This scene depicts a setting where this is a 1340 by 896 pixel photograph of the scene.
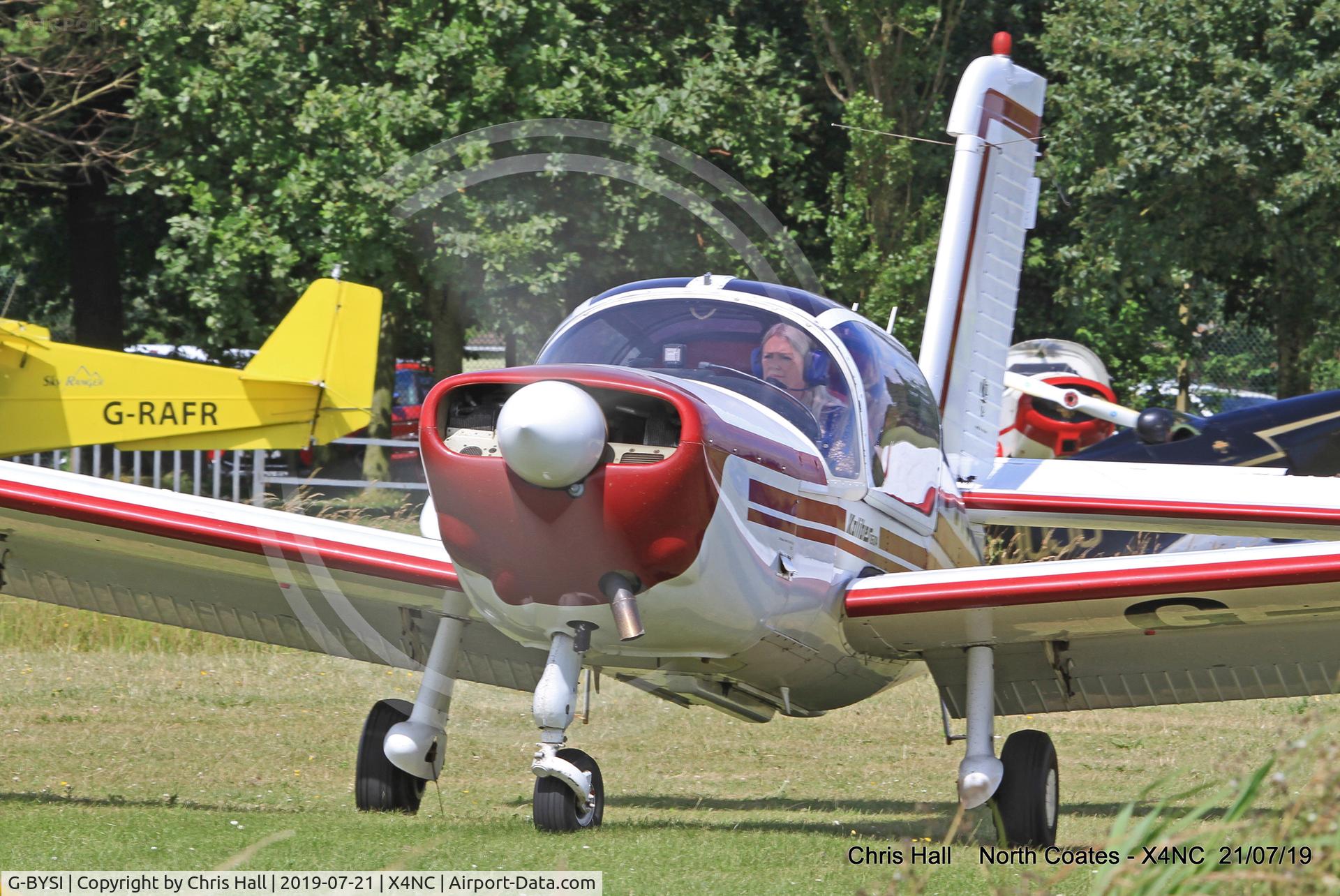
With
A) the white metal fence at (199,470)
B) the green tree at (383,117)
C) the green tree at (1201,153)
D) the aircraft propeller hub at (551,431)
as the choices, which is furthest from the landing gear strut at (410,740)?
the green tree at (1201,153)

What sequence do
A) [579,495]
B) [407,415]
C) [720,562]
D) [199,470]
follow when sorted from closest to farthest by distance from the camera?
1. [579,495]
2. [720,562]
3. [199,470]
4. [407,415]

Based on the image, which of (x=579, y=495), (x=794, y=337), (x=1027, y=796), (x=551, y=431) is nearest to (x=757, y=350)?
(x=794, y=337)

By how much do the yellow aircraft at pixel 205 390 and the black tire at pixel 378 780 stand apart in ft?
33.3

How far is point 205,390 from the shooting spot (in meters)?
16.6

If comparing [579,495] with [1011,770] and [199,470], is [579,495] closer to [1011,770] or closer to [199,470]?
[1011,770]

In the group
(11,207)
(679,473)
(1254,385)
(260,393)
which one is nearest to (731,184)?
(679,473)

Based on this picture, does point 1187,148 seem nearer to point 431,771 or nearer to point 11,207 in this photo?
point 431,771

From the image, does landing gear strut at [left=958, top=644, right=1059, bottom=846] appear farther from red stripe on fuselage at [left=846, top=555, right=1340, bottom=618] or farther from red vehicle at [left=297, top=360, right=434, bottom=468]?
red vehicle at [left=297, top=360, right=434, bottom=468]

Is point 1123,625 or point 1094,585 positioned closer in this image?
point 1094,585

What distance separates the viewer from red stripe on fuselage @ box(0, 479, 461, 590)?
5.93 m

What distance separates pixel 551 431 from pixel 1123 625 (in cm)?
288

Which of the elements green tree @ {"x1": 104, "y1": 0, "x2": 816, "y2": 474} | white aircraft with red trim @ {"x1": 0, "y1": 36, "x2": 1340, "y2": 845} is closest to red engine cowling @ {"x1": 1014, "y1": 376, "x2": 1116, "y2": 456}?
green tree @ {"x1": 104, "y1": 0, "x2": 816, "y2": 474}

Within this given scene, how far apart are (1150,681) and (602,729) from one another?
3994mm

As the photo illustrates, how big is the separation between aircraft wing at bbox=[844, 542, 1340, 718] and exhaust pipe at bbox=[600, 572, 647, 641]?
1.45 m
